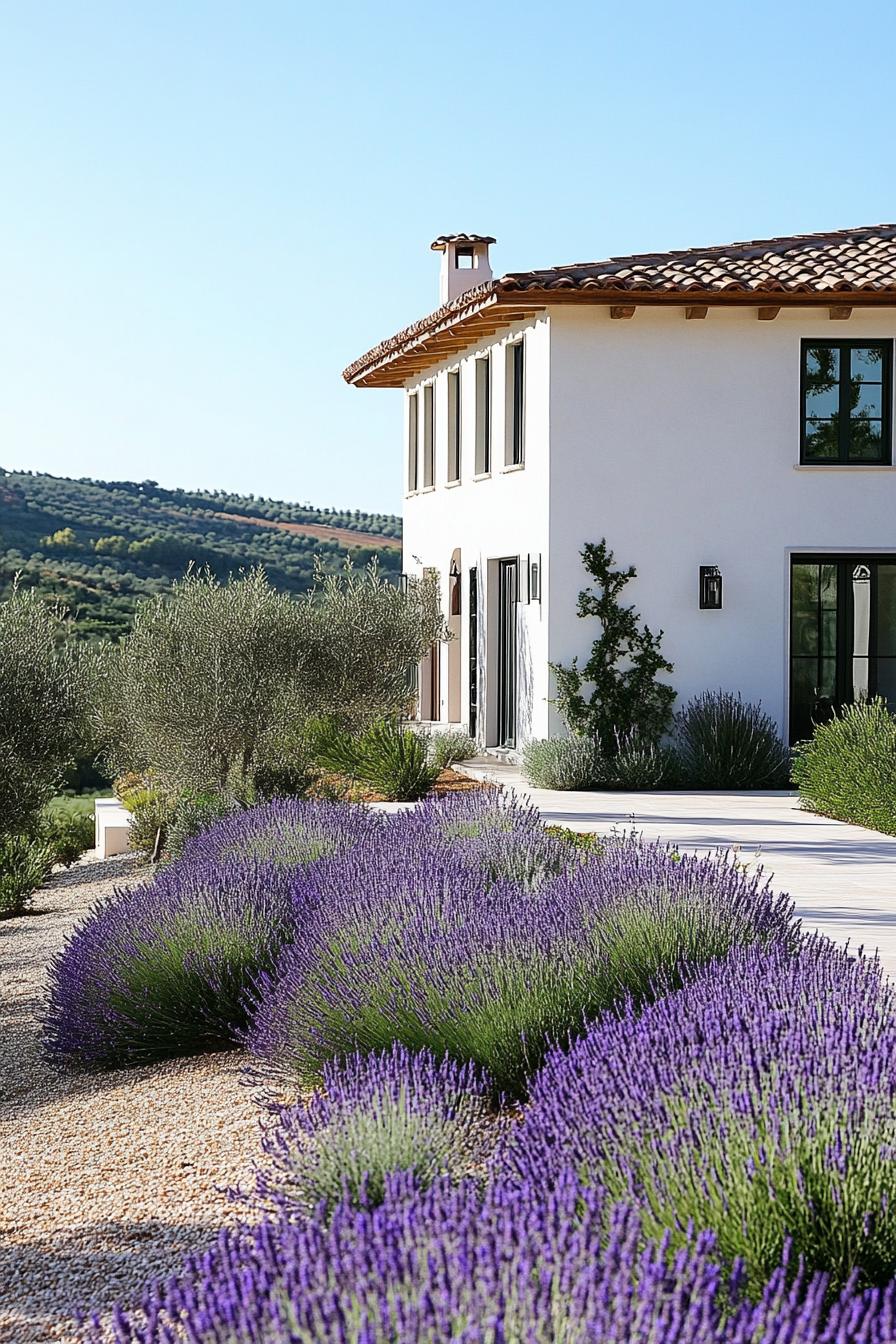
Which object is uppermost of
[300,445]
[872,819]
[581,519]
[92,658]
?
[300,445]

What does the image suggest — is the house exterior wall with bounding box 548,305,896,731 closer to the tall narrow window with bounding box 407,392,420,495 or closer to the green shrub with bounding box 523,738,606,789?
the green shrub with bounding box 523,738,606,789

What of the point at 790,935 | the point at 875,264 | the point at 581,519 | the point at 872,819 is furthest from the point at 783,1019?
the point at 875,264

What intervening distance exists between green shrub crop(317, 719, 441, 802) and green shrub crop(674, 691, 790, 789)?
2.65 m

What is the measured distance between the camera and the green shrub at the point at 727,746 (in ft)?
52.4

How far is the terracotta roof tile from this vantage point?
15852 millimetres

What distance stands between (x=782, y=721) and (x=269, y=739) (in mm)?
5830

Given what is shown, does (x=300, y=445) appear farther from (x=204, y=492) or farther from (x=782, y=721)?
(x=204, y=492)

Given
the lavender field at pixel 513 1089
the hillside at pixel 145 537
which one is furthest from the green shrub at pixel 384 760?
the hillside at pixel 145 537

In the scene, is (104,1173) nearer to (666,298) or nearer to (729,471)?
(666,298)

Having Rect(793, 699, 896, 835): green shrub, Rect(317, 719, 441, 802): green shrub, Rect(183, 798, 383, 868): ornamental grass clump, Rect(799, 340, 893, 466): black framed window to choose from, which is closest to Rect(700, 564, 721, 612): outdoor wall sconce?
Rect(799, 340, 893, 466): black framed window

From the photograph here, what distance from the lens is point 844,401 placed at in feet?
55.4

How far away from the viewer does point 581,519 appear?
16578mm

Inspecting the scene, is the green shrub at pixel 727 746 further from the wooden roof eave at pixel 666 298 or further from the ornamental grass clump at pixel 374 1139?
the ornamental grass clump at pixel 374 1139

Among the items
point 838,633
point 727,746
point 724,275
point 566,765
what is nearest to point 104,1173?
point 566,765
